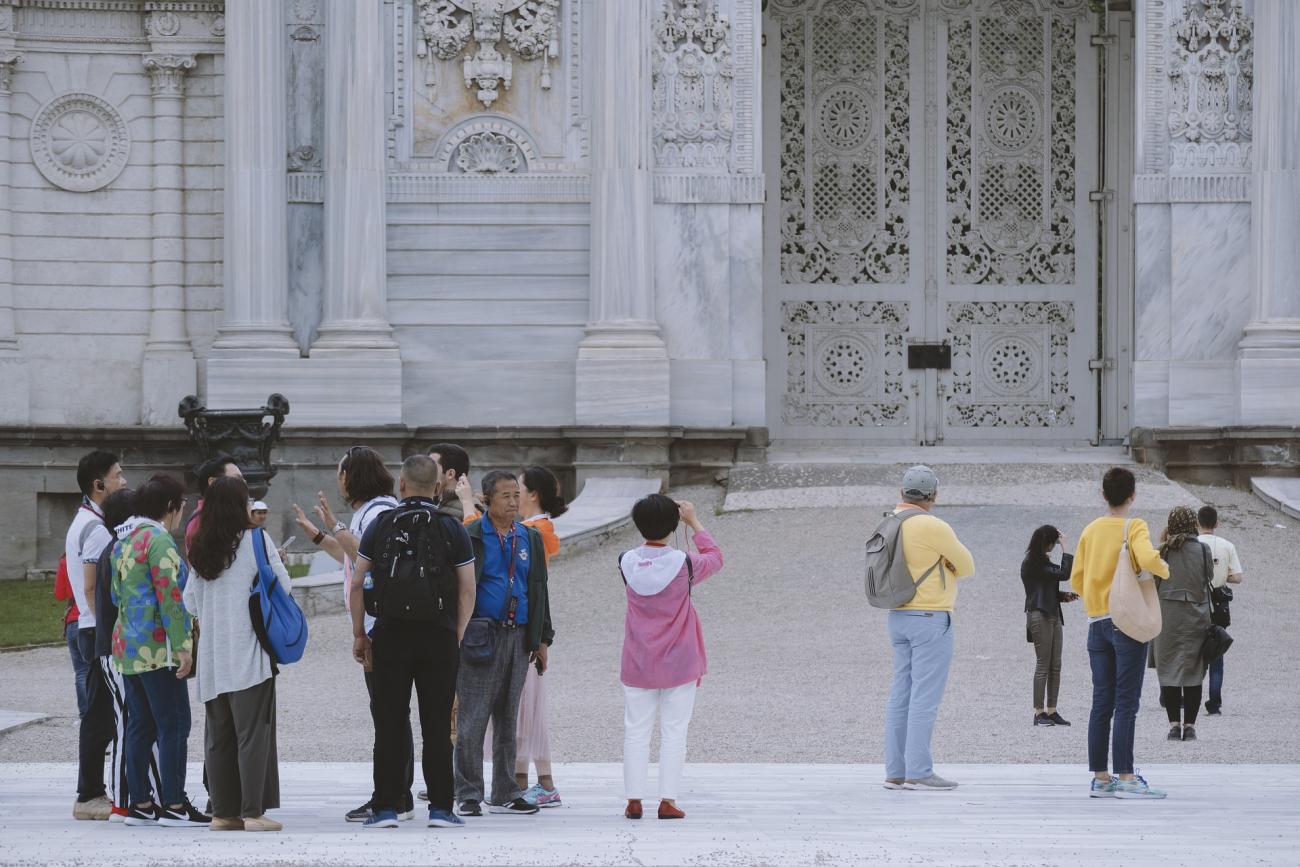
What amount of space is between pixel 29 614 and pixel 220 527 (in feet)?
36.8

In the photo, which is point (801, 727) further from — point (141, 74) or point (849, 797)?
point (141, 74)

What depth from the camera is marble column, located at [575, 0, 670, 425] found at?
21938 millimetres

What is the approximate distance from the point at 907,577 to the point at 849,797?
1.03 m

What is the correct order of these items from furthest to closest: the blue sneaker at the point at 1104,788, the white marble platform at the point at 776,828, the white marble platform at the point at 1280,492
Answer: the white marble platform at the point at 1280,492 < the blue sneaker at the point at 1104,788 < the white marble platform at the point at 776,828

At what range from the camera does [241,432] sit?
1958 centimetres

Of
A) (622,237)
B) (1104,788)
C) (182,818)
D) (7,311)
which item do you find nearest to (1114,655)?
(1104,788)

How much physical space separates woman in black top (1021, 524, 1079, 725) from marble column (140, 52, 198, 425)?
41.9 feet

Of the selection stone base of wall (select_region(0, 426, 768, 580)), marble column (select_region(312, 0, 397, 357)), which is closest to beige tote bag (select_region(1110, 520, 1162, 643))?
stone base of wall (select_region(0, 426, 768, 580))

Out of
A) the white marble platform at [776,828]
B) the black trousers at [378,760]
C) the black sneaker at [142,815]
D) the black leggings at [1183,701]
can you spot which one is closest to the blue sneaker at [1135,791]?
the white marble platform at [776,828]

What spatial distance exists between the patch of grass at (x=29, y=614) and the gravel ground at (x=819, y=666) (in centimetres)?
76

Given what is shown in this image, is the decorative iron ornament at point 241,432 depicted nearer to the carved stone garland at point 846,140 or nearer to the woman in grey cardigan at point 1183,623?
the carved stone garland at point 846,140

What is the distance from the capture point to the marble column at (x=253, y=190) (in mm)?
22141

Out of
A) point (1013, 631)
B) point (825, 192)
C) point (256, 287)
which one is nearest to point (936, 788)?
point (1013, 631)

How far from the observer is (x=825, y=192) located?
24672 millimetres
